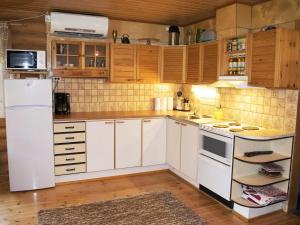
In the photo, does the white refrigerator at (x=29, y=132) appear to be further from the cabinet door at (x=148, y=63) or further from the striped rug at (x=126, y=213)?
the cabinet door at (x=148, y=63)

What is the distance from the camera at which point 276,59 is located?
2.75 meters

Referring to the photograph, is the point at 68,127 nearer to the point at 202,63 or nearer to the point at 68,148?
the point at 68,148

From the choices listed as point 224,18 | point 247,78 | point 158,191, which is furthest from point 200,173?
point 224,18

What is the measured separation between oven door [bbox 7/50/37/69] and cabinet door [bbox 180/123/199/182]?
2180 millimetres

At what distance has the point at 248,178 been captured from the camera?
301 centimetres

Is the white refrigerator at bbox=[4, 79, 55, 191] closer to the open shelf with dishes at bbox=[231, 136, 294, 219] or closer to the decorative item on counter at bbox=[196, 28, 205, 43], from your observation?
the decorative item on counter at bbox=[196, 28, 205, 43]

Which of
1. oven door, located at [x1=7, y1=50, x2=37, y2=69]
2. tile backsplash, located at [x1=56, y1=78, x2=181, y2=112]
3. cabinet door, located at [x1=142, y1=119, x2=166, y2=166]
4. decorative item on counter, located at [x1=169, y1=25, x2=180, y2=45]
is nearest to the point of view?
oven door, located at [x1=7, y1=50, x2=37, y2=69]

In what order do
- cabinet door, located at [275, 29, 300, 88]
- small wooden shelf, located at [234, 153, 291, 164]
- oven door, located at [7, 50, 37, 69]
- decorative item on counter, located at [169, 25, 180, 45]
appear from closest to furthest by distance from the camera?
cabinet door, located at [275, 29, 300, 88]
small wooden shelf, located at [234, 153, 291, 164]
oven door, located at [7, 50, 37, 69]
decorative item on counter, located at [169, 25, 180, 45]

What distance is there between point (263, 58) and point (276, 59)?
17cm

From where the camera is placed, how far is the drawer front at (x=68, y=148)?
3.68m

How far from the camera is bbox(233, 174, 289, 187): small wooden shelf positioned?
9.46 ft

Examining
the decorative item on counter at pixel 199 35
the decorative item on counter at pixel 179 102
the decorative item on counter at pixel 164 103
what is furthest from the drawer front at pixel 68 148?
the decorative item on counter at pixel 199 35

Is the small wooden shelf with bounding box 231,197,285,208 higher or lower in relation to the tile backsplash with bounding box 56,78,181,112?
lower

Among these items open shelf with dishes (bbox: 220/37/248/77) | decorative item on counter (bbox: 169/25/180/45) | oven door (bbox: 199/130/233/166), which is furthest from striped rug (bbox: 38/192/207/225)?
decorative item on counter (bbox: 169/25/180/45)
